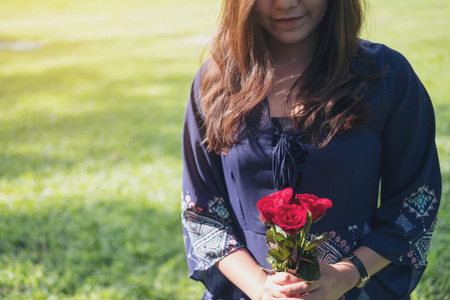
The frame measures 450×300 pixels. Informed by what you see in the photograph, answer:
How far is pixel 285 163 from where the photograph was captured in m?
1.57

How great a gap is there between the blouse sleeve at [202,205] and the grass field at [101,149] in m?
0.50

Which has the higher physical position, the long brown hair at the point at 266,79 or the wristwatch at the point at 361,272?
the long brown hair at the point at 266,79

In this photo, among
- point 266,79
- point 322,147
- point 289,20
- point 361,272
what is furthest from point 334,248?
point 289,20

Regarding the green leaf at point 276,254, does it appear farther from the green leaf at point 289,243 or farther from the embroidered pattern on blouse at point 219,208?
the embroidered pattern on blouse at point 219,208

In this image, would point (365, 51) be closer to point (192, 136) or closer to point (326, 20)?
point (326, 20)

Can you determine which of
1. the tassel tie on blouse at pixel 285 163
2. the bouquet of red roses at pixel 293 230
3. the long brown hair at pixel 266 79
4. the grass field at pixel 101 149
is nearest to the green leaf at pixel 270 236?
the bouquet of red roses at pixel 293 230

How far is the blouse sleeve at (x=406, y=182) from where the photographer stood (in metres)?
1.59

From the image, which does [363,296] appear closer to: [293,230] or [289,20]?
[293,230]

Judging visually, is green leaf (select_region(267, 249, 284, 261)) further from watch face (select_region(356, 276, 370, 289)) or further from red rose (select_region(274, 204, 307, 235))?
watch face (select_region(356, 276, 370, 289))

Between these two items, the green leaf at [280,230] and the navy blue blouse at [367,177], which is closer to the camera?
the green leaf at [280,230]

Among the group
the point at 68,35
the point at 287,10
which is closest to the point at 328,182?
the point at 287,10

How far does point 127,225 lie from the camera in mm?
4152

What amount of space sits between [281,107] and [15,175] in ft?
13.8

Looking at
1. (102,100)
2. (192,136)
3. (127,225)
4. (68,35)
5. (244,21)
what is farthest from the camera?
(68,35)
